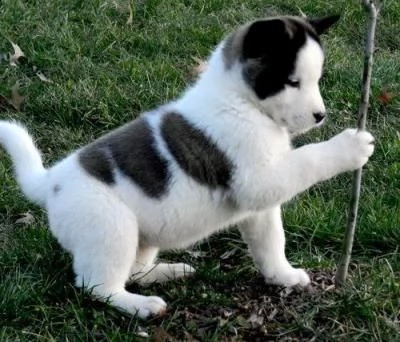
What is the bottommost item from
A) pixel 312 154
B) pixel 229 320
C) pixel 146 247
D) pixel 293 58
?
pixel 229 320

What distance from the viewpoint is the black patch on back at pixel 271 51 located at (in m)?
3.42

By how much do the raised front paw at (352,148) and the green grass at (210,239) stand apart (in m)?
0.64

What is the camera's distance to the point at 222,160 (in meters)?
3.55

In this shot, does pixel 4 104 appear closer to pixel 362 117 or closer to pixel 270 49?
pixel 270 49

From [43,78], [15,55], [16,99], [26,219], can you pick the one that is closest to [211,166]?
[26,219]

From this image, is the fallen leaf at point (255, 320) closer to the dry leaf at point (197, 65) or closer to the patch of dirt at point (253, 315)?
the patch of dirt at point (253, 315)

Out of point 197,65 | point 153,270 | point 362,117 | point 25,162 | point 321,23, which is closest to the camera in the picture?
point 362,117

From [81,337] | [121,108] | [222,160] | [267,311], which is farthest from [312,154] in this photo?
[121,108]

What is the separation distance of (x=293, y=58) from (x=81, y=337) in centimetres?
151

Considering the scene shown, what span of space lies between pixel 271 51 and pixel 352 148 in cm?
53

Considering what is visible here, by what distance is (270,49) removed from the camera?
3473 mm

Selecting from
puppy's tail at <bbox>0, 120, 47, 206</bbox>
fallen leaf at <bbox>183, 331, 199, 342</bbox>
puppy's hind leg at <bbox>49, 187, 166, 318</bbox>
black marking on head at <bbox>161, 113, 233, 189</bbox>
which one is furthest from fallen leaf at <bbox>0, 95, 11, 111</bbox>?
fallen leaf at <bbox>183, 331, 199, 342</bbox>

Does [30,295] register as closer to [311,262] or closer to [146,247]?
[146,247]

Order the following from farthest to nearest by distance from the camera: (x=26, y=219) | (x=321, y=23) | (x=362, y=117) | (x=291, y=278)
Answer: (x=26, y=219) → (x=291, y=278) → (x=321, y=23) → (x=362, y=117)
